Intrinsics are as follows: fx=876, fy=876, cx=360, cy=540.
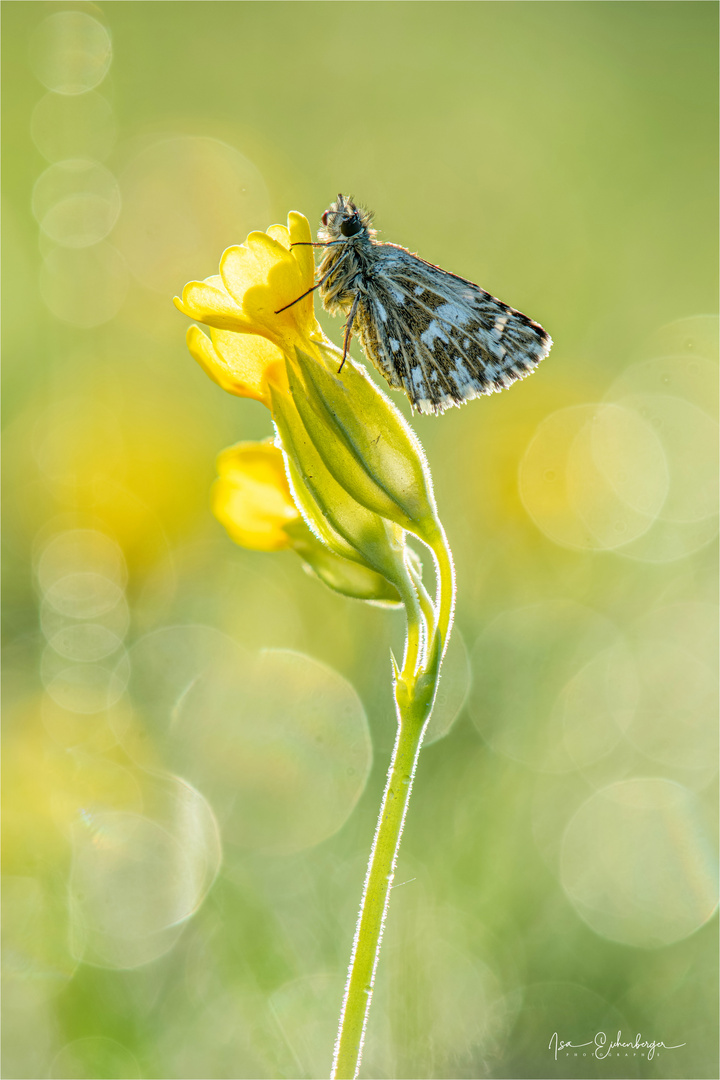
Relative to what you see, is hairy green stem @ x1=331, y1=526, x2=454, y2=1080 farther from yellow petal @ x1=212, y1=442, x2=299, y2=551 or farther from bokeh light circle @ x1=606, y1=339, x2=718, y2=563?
bokeh light circle @ x1=606, y1=339, x2=718, y2=563

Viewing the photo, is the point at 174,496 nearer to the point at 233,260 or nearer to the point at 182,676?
the point at 182,676

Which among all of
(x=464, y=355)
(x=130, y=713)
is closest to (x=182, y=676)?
(x=130, y=713)

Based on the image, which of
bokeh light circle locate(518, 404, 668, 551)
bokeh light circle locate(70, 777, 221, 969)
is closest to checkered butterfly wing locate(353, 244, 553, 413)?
bokeh light circle locate(70, 777, 221, 969)

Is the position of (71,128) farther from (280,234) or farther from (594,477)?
(280,234)

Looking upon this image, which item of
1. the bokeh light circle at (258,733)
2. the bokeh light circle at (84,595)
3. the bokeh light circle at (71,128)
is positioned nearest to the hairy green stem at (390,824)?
the bokeh light circle at (258,733)

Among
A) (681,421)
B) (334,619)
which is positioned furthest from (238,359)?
(681,421)

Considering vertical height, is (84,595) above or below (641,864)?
above
